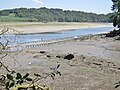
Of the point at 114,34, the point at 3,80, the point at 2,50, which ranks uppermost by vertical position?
the point at 2,50

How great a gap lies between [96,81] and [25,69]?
6.38m

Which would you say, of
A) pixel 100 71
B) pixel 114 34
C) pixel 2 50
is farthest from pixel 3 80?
pixel 114 34

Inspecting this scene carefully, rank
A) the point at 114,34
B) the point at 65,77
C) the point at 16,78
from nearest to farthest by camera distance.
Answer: the point at 16,78, the point at 65,77, the point at 114,34

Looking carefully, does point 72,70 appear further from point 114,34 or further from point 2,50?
point 114,34

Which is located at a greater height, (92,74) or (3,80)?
(3,80)

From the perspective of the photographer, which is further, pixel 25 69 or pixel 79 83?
pixel 25 69

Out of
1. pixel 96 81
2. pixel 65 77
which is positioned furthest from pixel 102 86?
pixel 65 77

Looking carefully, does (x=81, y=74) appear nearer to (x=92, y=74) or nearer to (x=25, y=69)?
(x=92, y=74)

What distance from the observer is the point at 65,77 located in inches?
701

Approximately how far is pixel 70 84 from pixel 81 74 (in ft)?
10.7

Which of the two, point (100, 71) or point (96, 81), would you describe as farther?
point (100, 71)

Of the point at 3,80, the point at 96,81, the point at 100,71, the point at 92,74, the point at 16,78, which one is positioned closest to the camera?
the point at 16,78

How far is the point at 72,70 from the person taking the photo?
20734 mm

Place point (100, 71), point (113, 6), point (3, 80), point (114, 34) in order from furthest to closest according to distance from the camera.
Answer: point (113, 6), point (114, 34), point (100, 71), point (3, 80)
